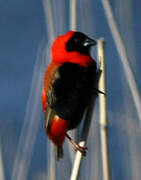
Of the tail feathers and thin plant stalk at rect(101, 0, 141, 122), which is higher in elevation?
thin plant stalk at rect(101, 0, 141, 122)

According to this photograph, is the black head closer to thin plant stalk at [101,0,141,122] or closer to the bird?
the bird

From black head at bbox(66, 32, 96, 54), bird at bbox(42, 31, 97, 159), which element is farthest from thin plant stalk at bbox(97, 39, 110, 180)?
black head at bbox(66, 32, 96, 54)

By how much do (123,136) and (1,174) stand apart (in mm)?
645

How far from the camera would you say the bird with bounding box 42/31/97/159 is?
1539 mm

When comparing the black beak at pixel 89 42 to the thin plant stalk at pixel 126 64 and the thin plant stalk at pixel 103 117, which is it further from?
the thin plant stalk at pixel 103 117

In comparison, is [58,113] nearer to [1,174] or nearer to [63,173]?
[1,174]

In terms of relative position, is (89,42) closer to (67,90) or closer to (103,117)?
(67,90)

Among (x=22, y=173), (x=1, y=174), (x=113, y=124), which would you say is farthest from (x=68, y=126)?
(x=113, y=124)

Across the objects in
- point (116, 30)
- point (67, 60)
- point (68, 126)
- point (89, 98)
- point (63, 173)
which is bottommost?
point (63, 173)

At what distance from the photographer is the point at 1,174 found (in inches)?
69.2

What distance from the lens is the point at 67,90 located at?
1559mm

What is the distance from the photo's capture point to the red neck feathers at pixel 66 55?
5.15 feet

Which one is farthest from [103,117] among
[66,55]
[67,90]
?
[66,55]

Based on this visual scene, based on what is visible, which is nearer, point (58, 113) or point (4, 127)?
point (58, 113)
